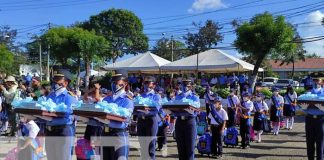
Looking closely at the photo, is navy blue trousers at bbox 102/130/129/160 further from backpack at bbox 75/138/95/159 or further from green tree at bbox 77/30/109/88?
green tree at bbox 77/30/109/88

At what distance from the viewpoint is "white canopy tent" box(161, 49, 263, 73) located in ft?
84.4

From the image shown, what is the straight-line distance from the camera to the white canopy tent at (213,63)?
25734mm

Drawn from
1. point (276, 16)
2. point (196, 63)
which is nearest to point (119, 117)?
point (196, 63)

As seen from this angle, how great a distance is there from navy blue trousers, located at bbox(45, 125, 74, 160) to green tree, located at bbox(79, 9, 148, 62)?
58727mm

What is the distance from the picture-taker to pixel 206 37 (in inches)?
2448

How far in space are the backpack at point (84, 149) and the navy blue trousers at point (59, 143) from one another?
270 millimetres

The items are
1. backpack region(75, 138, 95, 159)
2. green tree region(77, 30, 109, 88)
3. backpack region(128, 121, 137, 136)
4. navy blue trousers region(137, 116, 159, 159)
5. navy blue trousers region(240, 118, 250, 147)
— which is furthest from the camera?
green tree region(77, 30, 109, 88)

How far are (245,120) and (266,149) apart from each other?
3.72 feet

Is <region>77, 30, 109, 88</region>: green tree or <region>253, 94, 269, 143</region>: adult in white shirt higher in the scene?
<region>77, 30, 109, 88</region>: green tree

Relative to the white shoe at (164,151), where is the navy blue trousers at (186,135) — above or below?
above

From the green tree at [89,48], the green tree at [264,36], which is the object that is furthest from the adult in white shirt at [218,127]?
the green tree at [89,48]

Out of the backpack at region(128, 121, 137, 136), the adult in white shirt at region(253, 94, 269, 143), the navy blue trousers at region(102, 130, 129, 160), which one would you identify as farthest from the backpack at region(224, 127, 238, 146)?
the navy blue trousers at region(102, 130, 129, 160)

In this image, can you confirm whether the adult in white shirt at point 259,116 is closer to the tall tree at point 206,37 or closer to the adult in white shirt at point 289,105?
the adult in white shirt at point 289,105

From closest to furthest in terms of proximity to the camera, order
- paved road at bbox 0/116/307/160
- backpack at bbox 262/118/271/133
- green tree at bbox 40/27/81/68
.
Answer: paved road at bbox 0/116/307/160 → backpack at bbox 262/118/271/133 → green tree at bbox 40/27/81/68
